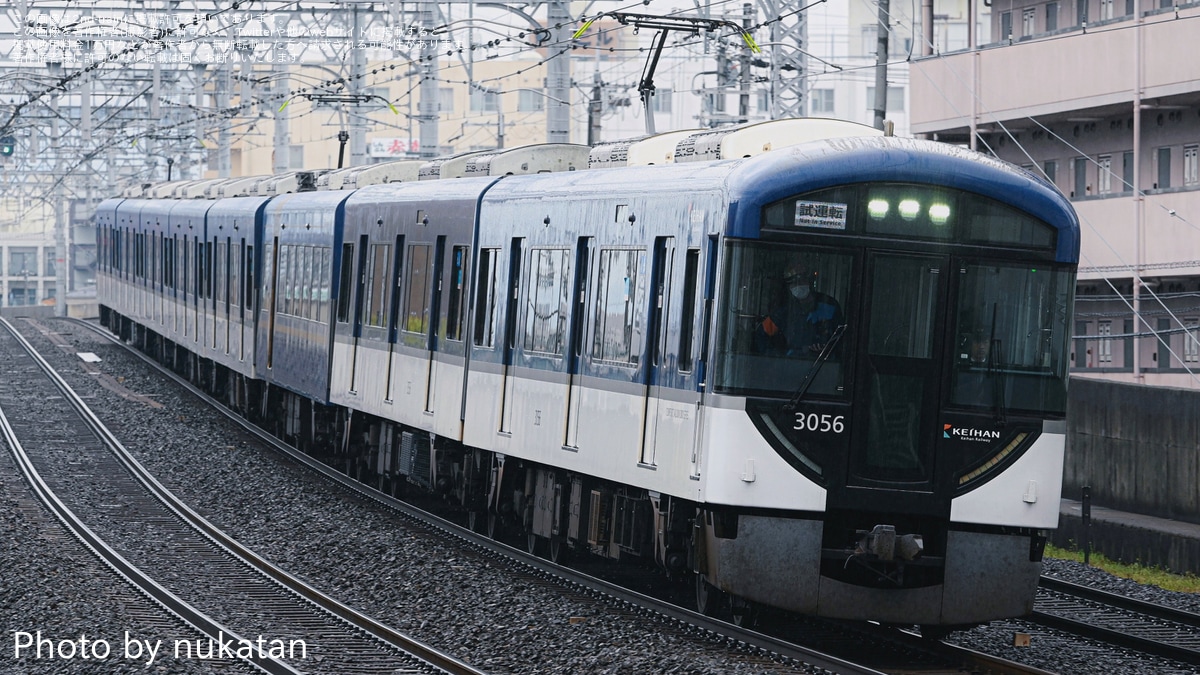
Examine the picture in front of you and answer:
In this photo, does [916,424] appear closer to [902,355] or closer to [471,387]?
[902,355]

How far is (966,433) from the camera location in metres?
10.6

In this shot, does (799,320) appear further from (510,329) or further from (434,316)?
(434,316)

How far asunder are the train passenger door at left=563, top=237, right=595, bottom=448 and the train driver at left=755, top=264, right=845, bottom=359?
269 centimetres

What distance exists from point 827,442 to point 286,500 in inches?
368

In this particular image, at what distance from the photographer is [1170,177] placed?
2727cm

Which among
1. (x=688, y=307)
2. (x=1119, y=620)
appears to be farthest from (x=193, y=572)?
(x=1119, y=620)

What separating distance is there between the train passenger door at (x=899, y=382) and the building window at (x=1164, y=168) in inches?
704

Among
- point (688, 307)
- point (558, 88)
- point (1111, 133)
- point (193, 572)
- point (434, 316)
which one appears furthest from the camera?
point (1111, 133)

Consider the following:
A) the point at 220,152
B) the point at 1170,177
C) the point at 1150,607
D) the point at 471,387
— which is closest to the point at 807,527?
the point at 1150,607

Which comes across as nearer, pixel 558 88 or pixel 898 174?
pixel 898 174

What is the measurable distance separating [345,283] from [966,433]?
34.8 feet

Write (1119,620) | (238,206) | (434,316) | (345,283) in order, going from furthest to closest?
(238,206) < (345,283) < (434,316) < (1119,620)

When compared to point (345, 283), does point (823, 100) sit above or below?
above

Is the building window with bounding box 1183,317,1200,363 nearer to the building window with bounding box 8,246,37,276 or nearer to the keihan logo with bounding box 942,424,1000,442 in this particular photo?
the keihan logo with bounding box 942,424,1000,442
